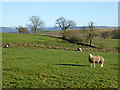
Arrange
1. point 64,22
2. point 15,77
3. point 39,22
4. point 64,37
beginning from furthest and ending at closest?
point 39,22, point 64,22, point 64,37, point 15,77

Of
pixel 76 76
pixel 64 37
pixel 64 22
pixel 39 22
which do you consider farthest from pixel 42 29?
pixel 76 76

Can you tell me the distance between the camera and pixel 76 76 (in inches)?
600

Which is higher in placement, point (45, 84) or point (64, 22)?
point (64, 22)

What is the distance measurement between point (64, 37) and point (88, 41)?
14.1m

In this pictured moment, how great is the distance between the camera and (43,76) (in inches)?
583

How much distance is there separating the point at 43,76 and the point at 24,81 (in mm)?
1995

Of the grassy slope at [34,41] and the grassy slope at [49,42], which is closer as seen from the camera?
the grassy slope at [34,41]

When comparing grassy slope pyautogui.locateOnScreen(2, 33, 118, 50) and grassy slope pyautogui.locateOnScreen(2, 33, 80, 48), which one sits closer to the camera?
grassy slope pyautogui.locateOnScreen(2, 33, 80, 48)

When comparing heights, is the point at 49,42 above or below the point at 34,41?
below

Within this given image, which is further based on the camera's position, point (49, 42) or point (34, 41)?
point (49, 42)

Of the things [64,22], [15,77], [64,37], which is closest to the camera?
[15,77]

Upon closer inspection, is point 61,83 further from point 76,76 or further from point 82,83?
point 76,76

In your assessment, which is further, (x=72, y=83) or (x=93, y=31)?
(x=93, y=31)

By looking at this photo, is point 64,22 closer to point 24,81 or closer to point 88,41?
point 88,41
